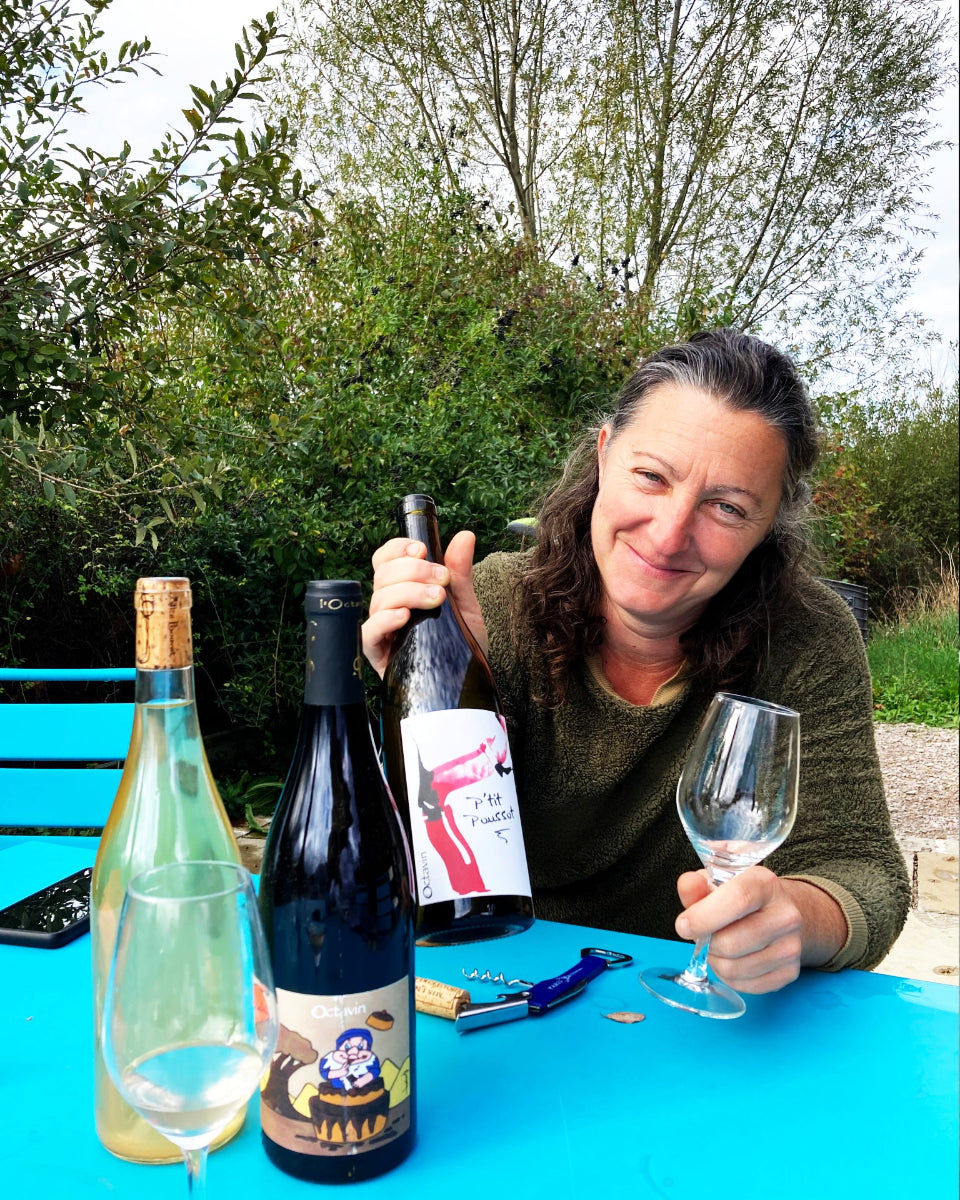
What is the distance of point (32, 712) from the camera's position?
6.42 feet

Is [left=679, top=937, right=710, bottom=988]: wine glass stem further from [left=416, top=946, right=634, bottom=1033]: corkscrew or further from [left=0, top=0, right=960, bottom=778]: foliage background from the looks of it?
[left=0, top=0, right=960, bottom=778]: foliage background

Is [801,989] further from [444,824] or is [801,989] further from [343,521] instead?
[343,521]

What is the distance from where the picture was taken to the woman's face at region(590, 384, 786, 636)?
1.51 m

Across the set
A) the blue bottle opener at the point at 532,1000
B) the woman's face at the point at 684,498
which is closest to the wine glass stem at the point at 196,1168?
the blue bottle opener at the point at 532,1000

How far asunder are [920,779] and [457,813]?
17.3 feet

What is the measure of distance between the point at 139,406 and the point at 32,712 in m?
0.73

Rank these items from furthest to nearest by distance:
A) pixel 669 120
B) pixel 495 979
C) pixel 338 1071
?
pixel 669 120 < pixel 495 979 < pixel 338 1071

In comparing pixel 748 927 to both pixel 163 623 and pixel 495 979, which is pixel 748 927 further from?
pixel 163 623

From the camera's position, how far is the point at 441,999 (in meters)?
Answer: 1.01

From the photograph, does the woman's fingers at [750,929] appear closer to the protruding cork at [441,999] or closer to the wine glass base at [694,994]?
the wine glass base at [694,994]

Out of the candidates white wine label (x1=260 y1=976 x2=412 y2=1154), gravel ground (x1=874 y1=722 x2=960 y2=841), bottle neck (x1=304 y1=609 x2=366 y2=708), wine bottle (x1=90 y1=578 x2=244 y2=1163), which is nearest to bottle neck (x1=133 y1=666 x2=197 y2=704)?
wine bottle (x1=90 y1=578 x2=244 y2=1163)

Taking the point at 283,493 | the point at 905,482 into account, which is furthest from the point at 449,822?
the point at 905,482

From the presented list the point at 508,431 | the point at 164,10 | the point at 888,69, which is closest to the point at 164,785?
the point at 164,10

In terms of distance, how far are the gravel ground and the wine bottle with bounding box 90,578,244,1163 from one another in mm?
4109
